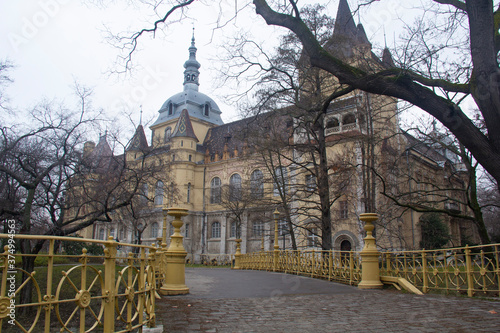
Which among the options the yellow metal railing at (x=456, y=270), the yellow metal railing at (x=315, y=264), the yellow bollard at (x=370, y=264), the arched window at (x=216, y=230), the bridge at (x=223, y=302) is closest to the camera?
the bridge at (x=223, y=302)

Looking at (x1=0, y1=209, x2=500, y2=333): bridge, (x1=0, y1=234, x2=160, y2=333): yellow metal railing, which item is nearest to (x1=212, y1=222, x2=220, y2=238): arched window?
(x1=0, y1=209, x2=500, y2=333): bridge

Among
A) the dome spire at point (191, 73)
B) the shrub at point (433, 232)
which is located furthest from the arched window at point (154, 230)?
the shrub at point (433, 232)

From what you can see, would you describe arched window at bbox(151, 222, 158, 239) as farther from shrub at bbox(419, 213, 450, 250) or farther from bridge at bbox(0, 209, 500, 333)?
bridge at bbox(0, 209, 500, 333)

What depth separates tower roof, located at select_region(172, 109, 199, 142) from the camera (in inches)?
2092

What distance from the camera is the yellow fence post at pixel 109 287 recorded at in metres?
3.70

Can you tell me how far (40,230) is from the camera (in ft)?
64.4

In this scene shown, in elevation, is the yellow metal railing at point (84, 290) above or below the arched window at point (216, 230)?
below

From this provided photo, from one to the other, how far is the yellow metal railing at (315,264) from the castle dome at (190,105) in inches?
1600

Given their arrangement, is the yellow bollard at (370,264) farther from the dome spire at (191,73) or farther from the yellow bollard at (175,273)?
the dome spire at (191,73)

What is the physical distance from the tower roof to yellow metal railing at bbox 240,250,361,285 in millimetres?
33592

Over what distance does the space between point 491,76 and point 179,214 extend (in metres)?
6.52

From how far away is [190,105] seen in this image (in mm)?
59375

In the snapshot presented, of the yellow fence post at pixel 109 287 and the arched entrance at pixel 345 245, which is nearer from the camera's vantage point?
the yellow fence post at pixel 109 287

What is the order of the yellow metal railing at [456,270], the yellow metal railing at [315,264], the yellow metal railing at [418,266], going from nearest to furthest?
the yellow metal railing at [456,270]
the yellow metal railing at [418,266]
the yellow metal railing at [315,264]
